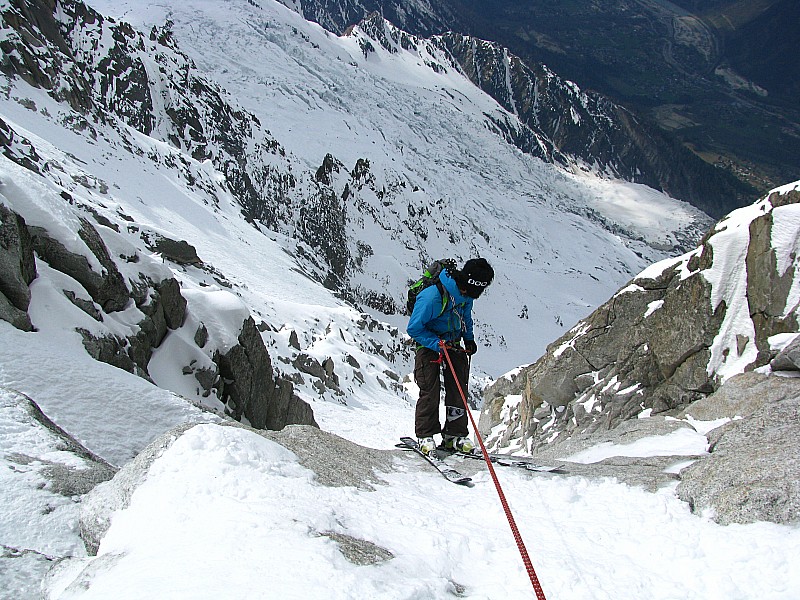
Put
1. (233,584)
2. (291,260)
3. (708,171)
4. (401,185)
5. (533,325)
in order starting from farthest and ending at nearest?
(708,171) < (401,185) < (533,325) < (291,260) < (233,584)

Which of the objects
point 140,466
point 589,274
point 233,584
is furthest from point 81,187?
point 589,274

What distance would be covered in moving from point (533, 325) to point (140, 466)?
6258cm

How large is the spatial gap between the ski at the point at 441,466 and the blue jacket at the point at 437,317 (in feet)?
3.37

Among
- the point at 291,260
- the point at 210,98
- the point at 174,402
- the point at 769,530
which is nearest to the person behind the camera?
the point at 769,530

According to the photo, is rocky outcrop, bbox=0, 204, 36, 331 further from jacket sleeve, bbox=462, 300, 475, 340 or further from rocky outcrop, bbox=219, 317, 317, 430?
jacket sleeve, bbox=462, 300, 475, 340

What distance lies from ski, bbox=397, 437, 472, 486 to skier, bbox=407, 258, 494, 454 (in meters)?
0.09

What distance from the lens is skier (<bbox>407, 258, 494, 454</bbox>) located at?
5.33 metres

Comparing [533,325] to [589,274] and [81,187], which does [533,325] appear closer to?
[589,274]

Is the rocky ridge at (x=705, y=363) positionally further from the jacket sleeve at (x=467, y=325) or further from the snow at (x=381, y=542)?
the jacket sleeve at (x=467, y=325)

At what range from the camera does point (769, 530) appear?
10.2 ft

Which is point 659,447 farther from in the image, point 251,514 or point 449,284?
point 251,514

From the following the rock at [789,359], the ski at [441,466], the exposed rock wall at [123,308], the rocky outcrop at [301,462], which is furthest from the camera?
the exposed rock wall at [123,308]

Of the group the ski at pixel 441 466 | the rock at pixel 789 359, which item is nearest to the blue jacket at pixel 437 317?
the ski at pixel 441 466

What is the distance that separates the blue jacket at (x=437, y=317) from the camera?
5309 mm
